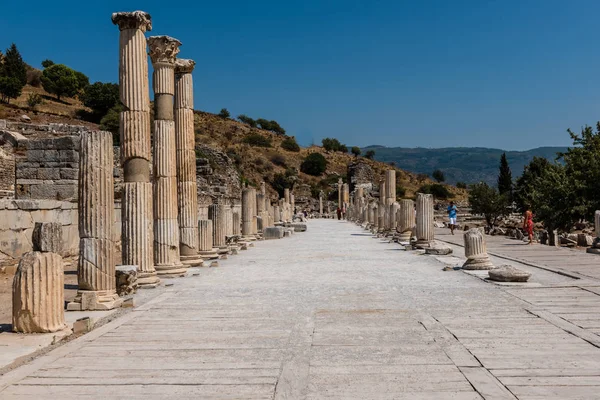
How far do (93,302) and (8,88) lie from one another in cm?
6828

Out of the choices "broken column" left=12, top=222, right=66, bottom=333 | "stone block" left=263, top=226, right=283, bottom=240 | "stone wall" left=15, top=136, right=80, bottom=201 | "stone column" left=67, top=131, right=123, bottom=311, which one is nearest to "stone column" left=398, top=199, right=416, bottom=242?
"stone block" left=263, top=226, right=283, bottom=240

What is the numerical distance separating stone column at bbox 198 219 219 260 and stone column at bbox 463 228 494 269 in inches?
285

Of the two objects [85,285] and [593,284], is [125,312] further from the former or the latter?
→ [593,284]

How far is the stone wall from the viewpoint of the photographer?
1870 centimetres

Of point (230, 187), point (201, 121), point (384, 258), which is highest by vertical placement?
point (201, 121)

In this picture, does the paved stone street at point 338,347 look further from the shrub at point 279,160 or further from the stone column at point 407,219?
the shrub at point 279,160

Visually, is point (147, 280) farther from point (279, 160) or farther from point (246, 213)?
point (279, 160)

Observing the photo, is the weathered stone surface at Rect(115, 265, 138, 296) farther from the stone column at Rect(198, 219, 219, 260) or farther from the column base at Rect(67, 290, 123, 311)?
the stone column at Rect(198, 219, 219, 260)

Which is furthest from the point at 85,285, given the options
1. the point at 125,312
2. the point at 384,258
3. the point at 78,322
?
the point at 384,258

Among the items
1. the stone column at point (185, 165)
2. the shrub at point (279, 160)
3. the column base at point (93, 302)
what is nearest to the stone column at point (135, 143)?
the column base at point (93, 302)

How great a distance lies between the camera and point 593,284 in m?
10.8

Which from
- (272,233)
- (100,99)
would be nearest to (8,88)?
(100,99)

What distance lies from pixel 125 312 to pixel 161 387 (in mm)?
3829

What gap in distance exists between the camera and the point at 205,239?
56.4ft
